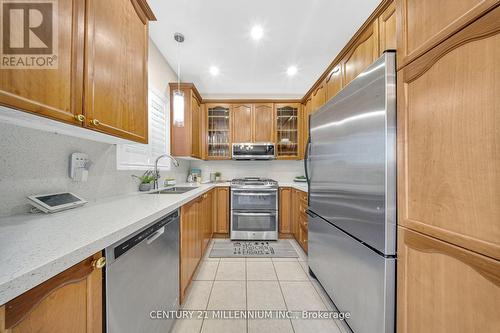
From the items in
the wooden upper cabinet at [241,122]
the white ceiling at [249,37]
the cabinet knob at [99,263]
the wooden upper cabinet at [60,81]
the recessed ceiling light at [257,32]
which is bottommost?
the cabinet knob at [99,263]

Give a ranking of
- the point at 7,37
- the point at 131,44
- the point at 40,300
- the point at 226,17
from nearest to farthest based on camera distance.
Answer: the point at 40,300, the point at 7,37, the point at 131,44, the point at 226,17

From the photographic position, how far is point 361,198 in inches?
45.0

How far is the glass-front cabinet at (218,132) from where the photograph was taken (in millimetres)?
3477

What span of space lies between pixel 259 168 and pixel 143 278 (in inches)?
115

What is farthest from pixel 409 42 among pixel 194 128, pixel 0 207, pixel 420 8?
pixel 194 128

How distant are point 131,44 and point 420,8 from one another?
1575 millimetres

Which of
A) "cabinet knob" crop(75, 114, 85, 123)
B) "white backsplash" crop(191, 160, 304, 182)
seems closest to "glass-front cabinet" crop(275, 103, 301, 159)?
"white backsplash" crop(191, 160, 304, 182)

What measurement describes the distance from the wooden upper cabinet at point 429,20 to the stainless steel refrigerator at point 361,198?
10 cm

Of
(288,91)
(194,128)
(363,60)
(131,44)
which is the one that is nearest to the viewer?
(131,44)

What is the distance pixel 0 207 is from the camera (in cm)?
83

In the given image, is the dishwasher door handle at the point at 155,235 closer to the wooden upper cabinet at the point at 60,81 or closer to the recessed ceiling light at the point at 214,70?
the wooden upper cabinet at the point at 60,81

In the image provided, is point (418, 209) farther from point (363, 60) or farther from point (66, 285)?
point (363, 60)

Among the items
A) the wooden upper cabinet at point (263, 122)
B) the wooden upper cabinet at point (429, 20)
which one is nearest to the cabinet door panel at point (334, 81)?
the wooden upper cabinet at point (429, 20)

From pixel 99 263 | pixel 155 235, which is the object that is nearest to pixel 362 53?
pixel 155 235
